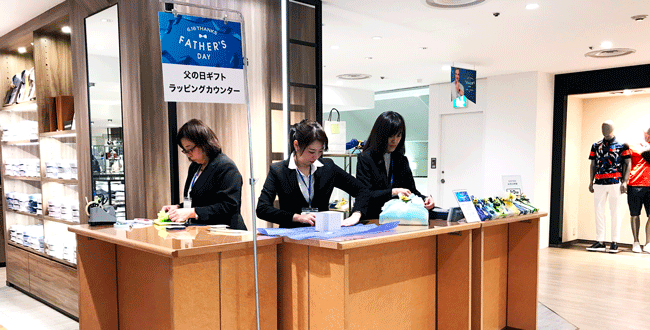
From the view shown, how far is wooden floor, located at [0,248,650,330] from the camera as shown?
167 inches

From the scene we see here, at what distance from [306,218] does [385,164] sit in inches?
34.7

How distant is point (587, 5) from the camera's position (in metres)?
4.38

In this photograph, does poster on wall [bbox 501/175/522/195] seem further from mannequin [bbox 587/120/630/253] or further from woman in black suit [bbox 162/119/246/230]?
mannequin [bbox 587/120/630/253]

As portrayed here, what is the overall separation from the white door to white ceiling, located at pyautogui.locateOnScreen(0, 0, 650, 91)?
3.77ft

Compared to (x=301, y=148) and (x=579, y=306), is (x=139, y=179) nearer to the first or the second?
(x=301, y=148)

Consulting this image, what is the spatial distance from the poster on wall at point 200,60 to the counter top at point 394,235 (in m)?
0.78

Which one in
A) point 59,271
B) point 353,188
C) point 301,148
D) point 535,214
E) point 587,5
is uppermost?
point 587,5

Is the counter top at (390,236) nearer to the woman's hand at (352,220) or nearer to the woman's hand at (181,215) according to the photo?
the woman's hand at (352,220)

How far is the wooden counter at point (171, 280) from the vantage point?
6.95ft

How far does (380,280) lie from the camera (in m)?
2.47

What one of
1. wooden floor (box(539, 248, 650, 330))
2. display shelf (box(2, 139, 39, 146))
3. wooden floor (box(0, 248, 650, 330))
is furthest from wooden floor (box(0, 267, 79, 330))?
wooden floor (box(539, 248, 650, 330))

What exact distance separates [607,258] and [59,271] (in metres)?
6.90

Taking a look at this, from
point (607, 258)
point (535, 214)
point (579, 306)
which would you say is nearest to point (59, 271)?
point (535, 214)

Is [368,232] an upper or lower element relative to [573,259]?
upper
